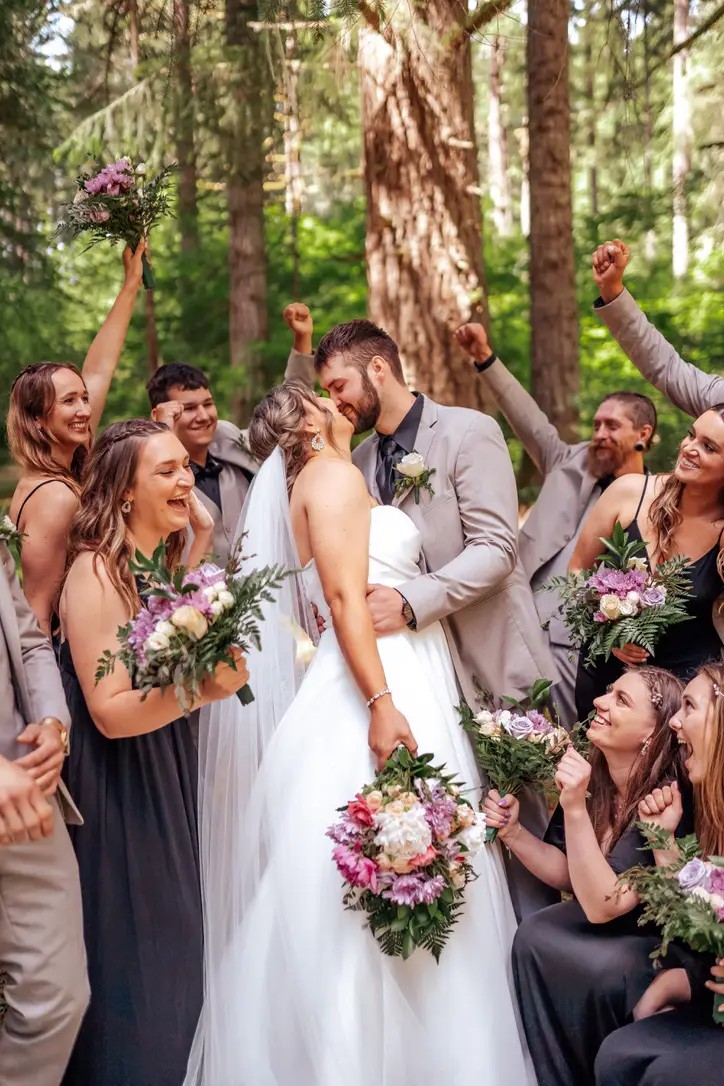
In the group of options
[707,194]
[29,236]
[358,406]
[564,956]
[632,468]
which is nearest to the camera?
[564,956]

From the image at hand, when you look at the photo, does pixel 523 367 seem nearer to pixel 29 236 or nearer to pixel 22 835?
pixel 29 236

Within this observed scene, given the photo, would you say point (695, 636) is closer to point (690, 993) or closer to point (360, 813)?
point (690, 993)

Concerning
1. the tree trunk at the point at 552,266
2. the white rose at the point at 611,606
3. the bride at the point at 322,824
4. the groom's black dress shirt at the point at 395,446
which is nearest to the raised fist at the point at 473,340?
the groom's black dress shirt at the point at 395,446

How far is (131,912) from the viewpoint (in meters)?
3.50

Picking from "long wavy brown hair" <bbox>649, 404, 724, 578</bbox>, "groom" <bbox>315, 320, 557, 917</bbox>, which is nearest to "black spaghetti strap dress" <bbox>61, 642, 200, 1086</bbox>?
"groom" <bbox>315, 320, 557, 917</bbox>

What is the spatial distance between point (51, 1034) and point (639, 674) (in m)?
2.12

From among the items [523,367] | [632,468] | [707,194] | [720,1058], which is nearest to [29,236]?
[523,367]

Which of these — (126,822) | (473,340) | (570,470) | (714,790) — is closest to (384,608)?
(126,822)

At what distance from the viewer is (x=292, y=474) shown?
399 cm

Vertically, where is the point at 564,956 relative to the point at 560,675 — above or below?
below

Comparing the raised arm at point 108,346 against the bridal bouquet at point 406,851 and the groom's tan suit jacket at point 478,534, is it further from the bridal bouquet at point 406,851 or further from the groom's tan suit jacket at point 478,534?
the bridal bouquet at point 406,851

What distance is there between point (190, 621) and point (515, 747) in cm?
135

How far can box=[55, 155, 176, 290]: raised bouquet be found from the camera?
188 inches

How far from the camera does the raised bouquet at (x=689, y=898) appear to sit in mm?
2883
